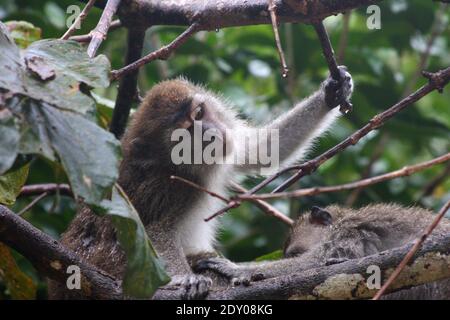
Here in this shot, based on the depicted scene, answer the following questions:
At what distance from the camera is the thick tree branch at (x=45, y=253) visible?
4238mm

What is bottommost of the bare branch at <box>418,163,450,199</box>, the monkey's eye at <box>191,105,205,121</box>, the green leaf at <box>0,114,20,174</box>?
the bare branch at <box>418,163,450,199</box>

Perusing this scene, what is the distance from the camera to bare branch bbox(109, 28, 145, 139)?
5.86 meters

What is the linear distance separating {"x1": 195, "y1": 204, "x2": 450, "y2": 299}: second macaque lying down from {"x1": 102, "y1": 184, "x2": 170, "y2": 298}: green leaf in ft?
5.16

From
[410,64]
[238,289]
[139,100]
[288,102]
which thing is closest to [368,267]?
[238,289]

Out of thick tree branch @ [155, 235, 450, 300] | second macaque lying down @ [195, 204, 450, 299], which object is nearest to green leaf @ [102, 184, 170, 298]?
thick tree branch @ [155, 235, 450, 300]

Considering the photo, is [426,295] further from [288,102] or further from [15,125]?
[288,102]

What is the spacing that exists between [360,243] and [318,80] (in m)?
3.89

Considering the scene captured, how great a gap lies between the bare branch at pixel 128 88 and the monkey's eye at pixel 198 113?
53cm

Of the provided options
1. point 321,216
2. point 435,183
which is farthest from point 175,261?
point 435,183

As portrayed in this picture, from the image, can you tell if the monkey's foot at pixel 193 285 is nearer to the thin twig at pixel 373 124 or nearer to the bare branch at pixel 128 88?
the thin twig at pixel 373 124

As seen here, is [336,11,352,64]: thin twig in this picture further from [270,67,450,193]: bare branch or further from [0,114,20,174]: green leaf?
[0,114,20,174]: green leaf

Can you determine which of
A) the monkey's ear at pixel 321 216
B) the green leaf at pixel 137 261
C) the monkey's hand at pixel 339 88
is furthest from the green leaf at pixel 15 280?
the monkey's hand at pixel 339 88

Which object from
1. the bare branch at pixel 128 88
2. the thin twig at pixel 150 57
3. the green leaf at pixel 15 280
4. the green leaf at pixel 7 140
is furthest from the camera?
the bare branch at pixel 128 88

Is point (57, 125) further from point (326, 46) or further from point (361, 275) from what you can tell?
point (326, 46)
